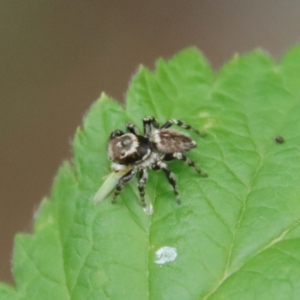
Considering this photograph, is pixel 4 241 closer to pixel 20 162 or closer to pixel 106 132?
pixel 20 162

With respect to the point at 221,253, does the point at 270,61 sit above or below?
above

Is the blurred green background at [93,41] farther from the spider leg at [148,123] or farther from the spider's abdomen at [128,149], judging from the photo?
the spider leg at [148,123]

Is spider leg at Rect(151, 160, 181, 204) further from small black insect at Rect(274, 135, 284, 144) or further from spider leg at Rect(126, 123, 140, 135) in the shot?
small black insect at Rect(274, 135, 284, 144)

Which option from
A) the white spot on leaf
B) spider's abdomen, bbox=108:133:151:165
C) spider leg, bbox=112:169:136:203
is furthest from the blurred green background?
the white spot on leaf

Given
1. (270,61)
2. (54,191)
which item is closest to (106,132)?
(54,191)

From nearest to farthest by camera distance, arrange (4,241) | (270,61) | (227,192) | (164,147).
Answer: (227,192), (270,61), (164,147), (4,241)

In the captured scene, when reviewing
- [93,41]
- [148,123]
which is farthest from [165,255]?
[93,41]
